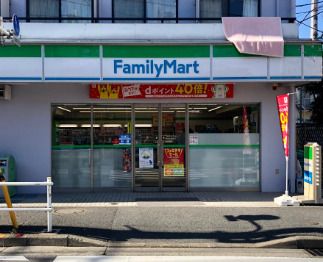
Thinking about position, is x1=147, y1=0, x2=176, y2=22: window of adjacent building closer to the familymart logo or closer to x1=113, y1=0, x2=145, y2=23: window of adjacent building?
x1=113, y1=0, x2=145, y2=23: window of adjacent building

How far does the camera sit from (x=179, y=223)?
978cm

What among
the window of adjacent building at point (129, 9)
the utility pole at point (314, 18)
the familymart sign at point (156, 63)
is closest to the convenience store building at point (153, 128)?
the familymart sign at point (156, 63)

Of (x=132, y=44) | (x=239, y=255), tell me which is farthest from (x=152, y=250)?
(x=132, y=44)

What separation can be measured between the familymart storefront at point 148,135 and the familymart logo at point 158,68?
0.96m

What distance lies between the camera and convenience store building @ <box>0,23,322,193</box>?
1309 cm

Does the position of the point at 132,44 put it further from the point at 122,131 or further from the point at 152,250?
the point at 152,250

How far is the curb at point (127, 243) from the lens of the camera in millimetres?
8359

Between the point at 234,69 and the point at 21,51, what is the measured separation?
5.42m

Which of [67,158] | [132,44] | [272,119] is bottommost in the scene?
[67,158]

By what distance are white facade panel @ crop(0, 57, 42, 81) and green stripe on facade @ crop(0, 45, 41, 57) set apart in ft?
0.34

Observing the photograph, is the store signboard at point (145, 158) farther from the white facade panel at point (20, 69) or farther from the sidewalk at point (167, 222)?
the white facade panel at point (20, 69)

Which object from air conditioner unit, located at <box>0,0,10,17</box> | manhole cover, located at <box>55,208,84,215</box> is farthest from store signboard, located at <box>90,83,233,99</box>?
manhole cover, located at <box>55,208,84,215</box>

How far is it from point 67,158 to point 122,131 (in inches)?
68.7

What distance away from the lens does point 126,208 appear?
11398 millimetres
